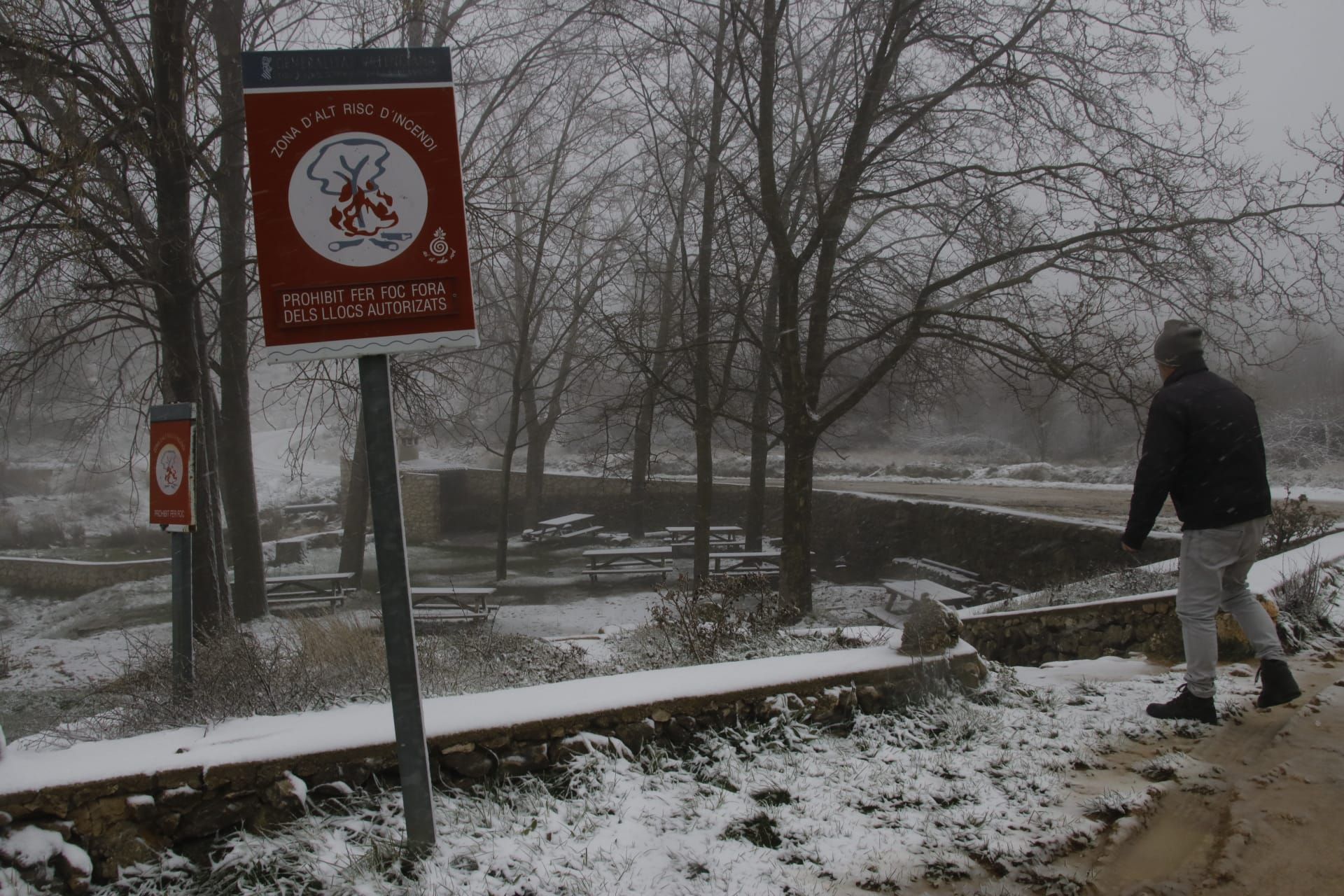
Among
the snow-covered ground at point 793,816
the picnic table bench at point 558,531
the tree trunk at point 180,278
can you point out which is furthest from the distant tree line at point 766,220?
the picnic table bench at point 558,531

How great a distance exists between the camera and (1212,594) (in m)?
3.85

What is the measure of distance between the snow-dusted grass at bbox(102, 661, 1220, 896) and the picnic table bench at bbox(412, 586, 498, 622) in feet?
22.7

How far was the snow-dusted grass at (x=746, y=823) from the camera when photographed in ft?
8.80

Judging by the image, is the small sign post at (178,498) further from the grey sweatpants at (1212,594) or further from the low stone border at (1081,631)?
the low stone border at (1081,631)

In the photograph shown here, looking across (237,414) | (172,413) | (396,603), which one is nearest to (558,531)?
(237,414)

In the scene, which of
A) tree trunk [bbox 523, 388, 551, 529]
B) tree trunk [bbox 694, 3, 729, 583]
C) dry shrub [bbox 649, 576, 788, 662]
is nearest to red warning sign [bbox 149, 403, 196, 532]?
dry shrub [bbox 649, 576, 788, 662]

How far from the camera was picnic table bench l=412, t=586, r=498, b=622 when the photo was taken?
408 inches

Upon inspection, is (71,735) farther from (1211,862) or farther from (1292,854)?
(1292,854)

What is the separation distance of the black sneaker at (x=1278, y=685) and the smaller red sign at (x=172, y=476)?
5.69m

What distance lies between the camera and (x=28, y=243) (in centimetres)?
692

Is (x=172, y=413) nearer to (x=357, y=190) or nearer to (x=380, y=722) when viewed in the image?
(x=380, y=722)

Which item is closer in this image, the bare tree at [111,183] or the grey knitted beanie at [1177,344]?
the grey knitted beanie at [1177,344]

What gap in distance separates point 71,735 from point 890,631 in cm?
476

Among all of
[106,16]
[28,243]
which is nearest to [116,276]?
[28,243]
